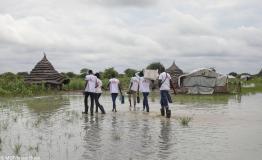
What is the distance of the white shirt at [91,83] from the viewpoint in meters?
18.3

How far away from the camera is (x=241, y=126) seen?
14.2 m

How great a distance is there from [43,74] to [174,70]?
13.1m

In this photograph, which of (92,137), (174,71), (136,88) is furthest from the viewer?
(174,71)

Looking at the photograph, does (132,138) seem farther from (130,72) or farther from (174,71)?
(130,72)

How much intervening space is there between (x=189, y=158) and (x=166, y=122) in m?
6.00

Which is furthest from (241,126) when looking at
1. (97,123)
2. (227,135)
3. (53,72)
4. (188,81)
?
(53,72)

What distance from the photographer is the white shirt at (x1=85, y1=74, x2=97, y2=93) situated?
18.3 meters

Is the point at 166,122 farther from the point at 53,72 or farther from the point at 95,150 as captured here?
the point at 53,72

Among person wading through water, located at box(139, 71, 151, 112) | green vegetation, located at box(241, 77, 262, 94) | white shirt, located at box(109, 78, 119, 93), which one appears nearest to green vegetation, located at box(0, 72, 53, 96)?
white shirt, located at box(109, 78, 119, 93)

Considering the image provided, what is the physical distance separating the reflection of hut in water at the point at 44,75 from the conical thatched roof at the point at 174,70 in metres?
11.1

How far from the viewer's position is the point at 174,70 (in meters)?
46.3

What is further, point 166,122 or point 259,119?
point 259,119

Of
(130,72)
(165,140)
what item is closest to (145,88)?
(165,140)

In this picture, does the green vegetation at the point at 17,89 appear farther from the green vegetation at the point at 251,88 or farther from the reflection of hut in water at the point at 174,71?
the green vegetation at the point at 251,88
